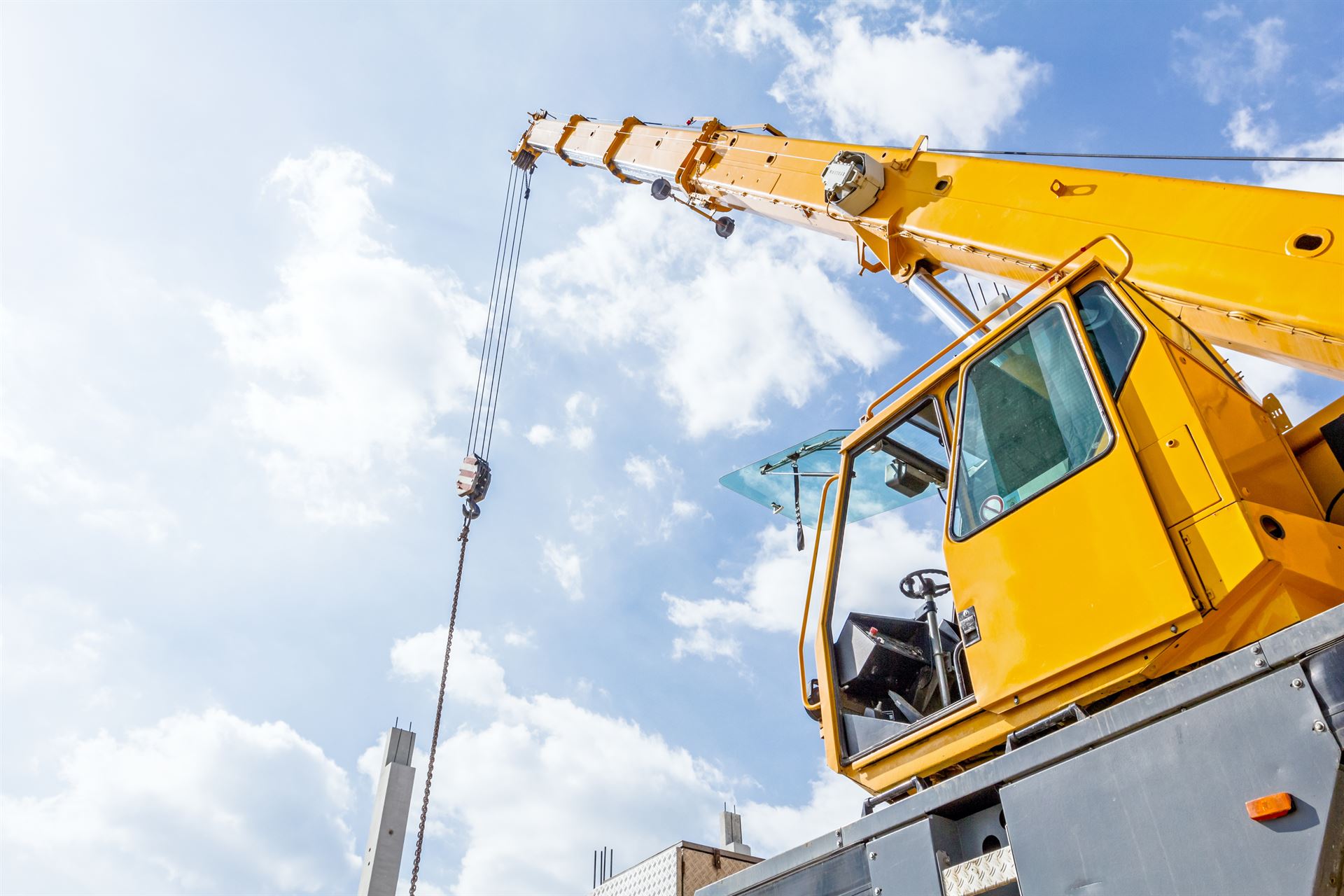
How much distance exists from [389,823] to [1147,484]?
4578 mm

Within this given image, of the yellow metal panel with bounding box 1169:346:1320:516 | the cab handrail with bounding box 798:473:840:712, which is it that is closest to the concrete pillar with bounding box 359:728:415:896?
the cab handrail with bounding box 798:473:840:712

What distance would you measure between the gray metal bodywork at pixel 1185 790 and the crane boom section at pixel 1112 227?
1637 mm

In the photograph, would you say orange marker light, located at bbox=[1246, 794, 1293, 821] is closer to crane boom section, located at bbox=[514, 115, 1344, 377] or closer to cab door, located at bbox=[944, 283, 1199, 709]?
cab door, located at bbox=[944, 283, 1199, 709]

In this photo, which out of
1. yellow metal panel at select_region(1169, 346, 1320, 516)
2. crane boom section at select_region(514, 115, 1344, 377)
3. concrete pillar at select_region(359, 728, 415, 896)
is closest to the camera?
yellow metal panel at select_region(1169, 346, 1320, 516)

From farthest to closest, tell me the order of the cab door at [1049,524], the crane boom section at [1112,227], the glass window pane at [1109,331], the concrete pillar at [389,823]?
1. the concrete pillar at [389,823]
2. the crane boom section at [1112,227]
3. the glass window pane at [1109,331]
4. the cab door at [1049,524]

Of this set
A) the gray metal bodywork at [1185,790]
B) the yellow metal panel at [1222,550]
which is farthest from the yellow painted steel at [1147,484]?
the gray metal bodywork at [1185,790]

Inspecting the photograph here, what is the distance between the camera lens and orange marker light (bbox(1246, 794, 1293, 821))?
228 centimetres

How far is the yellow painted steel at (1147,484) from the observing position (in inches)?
117

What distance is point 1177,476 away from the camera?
3.13 meters

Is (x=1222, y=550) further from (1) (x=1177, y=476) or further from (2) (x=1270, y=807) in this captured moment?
(2) (x=1270, y=807)

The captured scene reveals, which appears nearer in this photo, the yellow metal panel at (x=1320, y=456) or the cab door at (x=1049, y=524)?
the cab door at (x=1049, y=524)

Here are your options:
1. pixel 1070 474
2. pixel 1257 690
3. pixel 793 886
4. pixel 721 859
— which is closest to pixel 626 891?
pixel 721 859

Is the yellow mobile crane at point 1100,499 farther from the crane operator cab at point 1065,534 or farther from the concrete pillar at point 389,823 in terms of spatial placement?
the concrete pillar at point 389,823

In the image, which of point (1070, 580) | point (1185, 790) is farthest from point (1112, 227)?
point (1185, 790)
